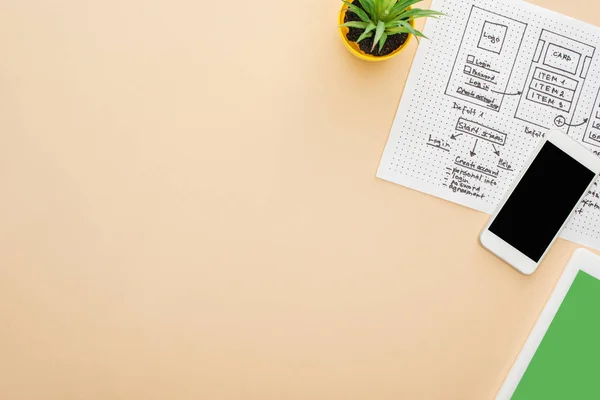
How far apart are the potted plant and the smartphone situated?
29 centimetres

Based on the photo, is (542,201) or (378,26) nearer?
(378,26)

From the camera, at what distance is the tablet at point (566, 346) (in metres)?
0.97

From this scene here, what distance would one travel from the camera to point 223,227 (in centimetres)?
97

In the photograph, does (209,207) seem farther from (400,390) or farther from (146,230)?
(400,390)

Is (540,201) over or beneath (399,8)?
beneath

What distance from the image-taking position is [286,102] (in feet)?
3.12

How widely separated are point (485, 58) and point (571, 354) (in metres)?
0.50

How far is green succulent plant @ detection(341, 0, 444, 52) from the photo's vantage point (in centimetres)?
85

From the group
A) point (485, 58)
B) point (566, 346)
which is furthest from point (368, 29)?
point (566, 346)

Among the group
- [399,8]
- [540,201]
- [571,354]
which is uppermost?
[399,8]

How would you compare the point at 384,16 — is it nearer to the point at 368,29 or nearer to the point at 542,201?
the point at 368,29

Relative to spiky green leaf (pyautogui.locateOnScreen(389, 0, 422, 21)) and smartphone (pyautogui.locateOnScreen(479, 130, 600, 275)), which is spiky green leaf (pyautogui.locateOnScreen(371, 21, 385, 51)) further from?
smartphone (pyautogui.locateOnScreen(479, 130, 600, 275))

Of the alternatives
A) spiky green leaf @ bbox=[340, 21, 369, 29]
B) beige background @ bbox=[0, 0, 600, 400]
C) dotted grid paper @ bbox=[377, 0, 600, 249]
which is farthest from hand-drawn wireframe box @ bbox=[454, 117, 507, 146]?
spiky green leaf @ bbox=[340, 21, 369, 29]

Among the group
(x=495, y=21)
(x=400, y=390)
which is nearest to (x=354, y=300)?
(x=400, y=390)
